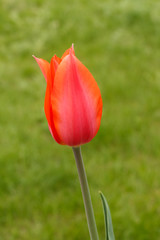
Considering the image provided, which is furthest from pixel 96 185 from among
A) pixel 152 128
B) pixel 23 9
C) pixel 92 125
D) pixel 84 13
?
pixel 23 9

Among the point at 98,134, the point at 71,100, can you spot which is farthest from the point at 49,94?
the point at 98,134

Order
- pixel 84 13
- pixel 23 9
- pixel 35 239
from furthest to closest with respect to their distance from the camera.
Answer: pixel 23 9 → pixel 84 13 → pixel 35 239

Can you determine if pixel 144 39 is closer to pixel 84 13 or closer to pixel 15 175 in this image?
pixel 84 13

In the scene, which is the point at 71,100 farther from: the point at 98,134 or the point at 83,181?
the point at 98,134

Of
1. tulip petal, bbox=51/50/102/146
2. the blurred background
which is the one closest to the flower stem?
tulip petal, bbox=51/50/102/146

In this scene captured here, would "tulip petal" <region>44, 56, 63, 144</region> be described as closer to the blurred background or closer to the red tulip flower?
the red tulip flower

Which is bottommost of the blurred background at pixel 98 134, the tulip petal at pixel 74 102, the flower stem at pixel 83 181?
the flower stem at pixel 83 181

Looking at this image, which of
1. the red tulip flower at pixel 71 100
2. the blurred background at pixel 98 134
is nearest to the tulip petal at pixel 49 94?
the red tulip flower at pixel 71 100

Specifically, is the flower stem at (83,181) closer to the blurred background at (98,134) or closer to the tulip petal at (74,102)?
the tulip petal at (74,102)
